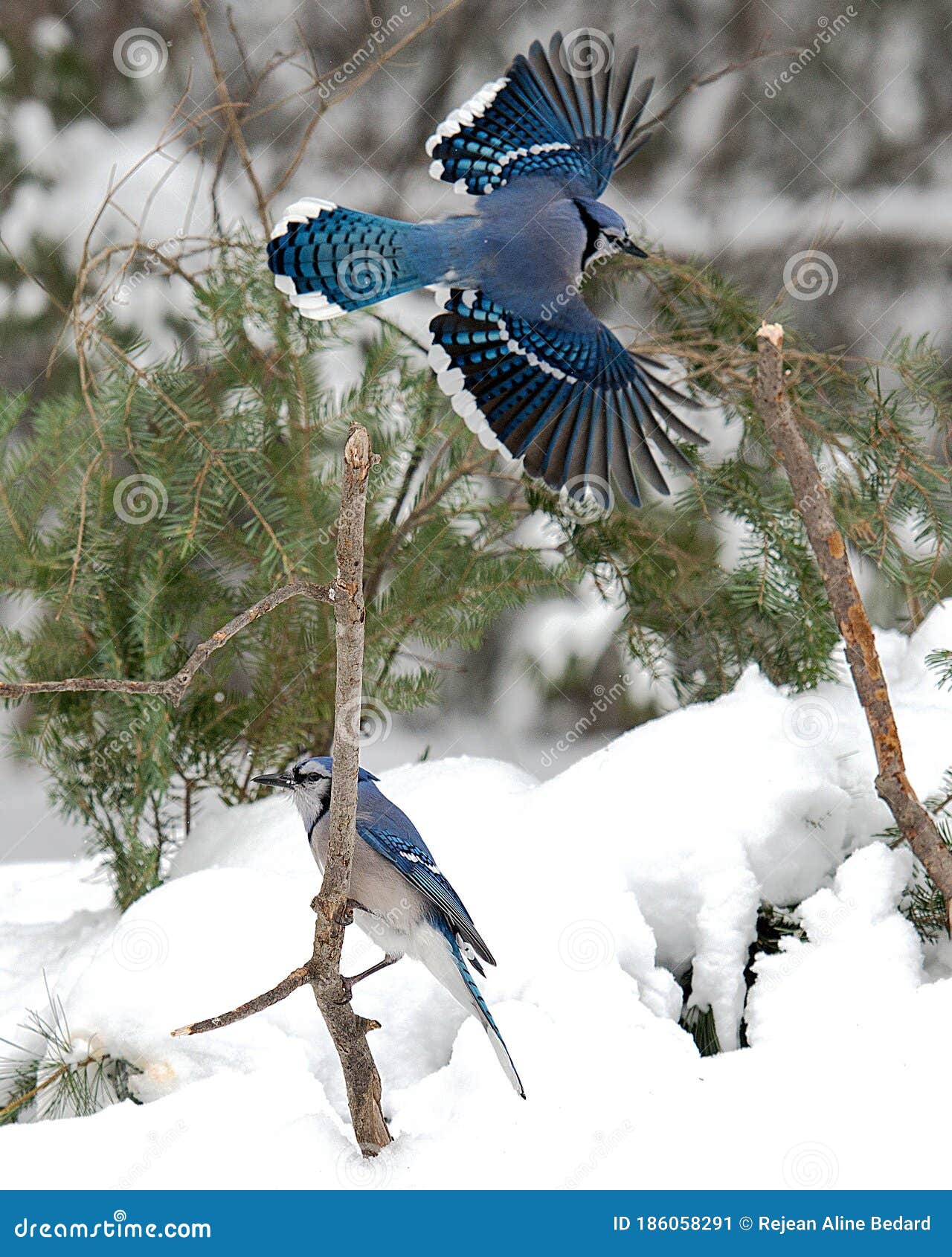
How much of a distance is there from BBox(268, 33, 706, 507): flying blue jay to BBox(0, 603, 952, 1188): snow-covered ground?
0.68 feet

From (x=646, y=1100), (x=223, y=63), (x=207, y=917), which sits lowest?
(x=646, y=1100)

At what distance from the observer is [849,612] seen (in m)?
0.69

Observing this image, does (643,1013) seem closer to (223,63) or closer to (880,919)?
(880,919)

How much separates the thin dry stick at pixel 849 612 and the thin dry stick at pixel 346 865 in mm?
289

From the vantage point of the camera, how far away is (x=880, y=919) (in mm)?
695

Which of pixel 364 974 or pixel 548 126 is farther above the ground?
pixel 548 126

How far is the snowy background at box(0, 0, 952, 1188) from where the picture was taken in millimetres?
593

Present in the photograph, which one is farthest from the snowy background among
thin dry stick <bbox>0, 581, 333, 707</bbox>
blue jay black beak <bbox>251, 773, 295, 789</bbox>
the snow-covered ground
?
thin dry stick <bbox>0, 581, 333, 707</bbox>

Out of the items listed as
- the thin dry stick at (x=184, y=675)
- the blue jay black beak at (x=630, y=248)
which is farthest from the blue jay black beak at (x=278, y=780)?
the blue jay black beak at (x=630, y=248)

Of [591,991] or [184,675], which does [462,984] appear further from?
[184,675]

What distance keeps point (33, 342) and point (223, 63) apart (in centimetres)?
40

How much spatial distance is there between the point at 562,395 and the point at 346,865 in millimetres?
448

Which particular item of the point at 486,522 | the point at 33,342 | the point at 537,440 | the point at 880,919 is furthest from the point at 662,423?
the point at 33,342

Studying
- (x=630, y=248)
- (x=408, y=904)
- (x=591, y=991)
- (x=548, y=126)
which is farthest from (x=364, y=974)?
(x=548, y=126)
